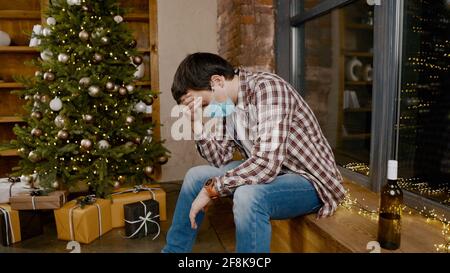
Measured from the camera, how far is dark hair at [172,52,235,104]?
134 centimetres

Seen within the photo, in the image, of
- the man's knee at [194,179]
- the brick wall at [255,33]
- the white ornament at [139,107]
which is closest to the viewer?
the man's knee at [194,179]

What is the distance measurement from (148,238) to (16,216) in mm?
720

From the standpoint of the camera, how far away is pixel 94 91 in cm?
A: 223

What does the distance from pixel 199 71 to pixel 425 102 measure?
94cm

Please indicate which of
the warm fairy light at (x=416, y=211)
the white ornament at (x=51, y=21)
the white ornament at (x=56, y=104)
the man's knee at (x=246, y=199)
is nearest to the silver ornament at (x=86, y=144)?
the white ornament at (x=56, y=104)

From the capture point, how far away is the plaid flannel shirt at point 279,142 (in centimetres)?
123

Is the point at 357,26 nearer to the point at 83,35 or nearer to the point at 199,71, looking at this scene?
the point at 199,71

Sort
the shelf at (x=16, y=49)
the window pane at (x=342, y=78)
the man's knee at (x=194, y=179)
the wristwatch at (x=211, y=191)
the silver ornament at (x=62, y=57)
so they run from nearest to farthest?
the wristwatch at (x=211, y=191) < the man's knee at (x=194, y=179) < the window pane at (x=342, y=78) < the silver ornament at (x=62, y=57) < the shelf at (x=16, y=49)

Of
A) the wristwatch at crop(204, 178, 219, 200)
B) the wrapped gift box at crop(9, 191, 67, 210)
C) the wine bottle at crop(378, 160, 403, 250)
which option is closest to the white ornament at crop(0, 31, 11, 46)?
the wrapped gift box at crop(9, 191, 67, 210)

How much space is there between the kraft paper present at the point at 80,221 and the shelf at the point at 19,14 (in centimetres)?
201

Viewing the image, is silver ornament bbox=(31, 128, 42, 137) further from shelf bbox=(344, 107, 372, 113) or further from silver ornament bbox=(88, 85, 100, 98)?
shelf bbox=(344, 107, 372, 113)

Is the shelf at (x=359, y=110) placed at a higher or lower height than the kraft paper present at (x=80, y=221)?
higher

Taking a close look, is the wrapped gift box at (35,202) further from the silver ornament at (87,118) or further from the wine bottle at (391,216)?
the wine bottle at (391,216)

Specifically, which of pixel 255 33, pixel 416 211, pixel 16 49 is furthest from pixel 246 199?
pixel 16 49
